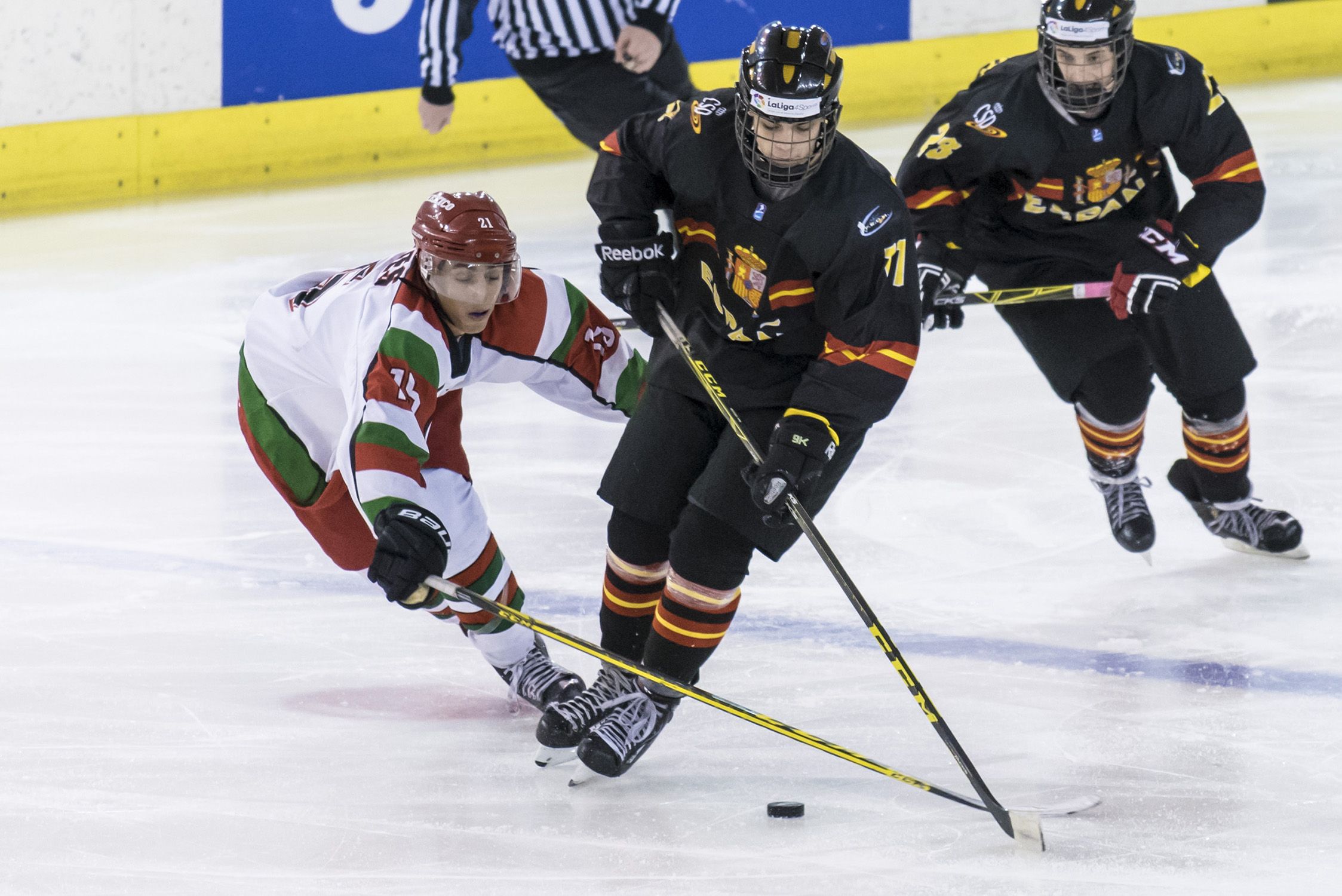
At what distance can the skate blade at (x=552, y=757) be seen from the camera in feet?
9.11

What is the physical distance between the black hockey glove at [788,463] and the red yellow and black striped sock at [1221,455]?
1.36 metres

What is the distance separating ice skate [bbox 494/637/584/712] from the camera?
292 cm

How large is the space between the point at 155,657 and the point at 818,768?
48.8 inches

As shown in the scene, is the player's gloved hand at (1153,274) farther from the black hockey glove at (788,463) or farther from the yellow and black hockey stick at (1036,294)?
the black hockey glove at (788,463)

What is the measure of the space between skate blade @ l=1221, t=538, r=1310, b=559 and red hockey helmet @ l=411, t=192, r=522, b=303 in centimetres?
185

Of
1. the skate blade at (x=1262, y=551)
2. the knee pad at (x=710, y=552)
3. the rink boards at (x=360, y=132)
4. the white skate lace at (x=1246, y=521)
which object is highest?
the knee pad at (x=710, y=552)

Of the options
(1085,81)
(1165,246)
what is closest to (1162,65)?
(1085,81)

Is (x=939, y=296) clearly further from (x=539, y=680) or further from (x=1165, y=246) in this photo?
(x=539, y=680)

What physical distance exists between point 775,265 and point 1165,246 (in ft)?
3.62

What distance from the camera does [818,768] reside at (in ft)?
9.09

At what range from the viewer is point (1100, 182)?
348cm

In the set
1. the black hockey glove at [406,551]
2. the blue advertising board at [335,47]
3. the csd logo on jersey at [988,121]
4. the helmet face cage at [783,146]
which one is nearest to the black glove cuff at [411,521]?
the black hockey glove at [406,551]

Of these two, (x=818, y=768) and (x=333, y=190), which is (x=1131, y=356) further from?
(x=333, y=190)

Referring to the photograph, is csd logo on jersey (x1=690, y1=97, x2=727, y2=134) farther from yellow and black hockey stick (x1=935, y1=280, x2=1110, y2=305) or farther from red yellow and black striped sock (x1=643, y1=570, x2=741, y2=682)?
yellow and black hockey stick (x1=935, y1=280, x2=1110, y2=305)
